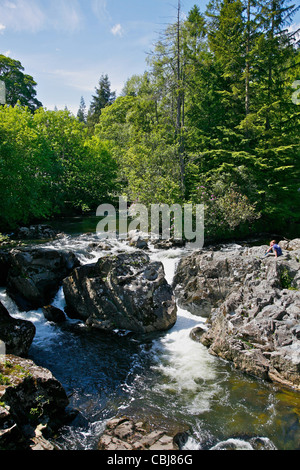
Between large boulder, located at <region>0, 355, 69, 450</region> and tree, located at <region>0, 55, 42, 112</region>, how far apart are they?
158ft

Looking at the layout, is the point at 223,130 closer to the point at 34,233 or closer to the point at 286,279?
the point at 286,279

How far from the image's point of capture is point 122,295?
11.6m

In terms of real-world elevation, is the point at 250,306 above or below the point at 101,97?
below

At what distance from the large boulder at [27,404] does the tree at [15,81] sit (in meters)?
48.3

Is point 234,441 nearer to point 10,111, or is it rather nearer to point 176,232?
point 176,232

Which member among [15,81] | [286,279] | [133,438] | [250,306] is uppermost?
[15,81]

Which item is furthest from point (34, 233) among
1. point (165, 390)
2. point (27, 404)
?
point (165, 390)

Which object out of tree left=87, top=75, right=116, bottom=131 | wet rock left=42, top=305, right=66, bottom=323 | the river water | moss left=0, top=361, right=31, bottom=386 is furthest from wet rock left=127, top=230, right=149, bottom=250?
tree left=87, top=75, right=116, bottom=131

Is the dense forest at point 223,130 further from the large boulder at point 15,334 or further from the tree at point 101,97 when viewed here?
the tree at point 101,97

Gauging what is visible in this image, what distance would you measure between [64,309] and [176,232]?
9.43 metres

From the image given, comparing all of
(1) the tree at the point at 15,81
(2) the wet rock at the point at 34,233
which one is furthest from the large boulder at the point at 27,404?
(1) the tree at the point at 15,81

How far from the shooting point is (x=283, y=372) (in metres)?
8.00

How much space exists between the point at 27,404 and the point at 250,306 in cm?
715

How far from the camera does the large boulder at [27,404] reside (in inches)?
219
